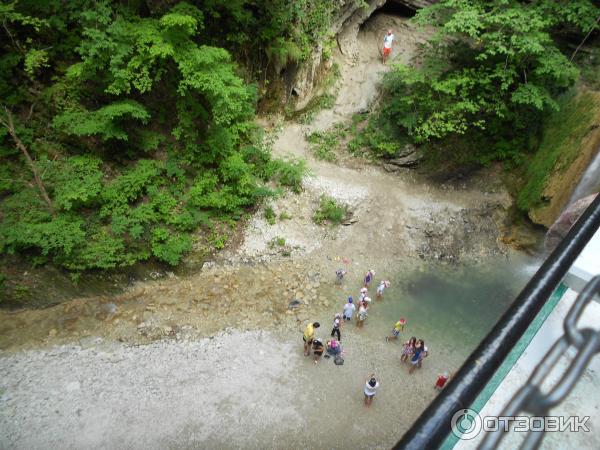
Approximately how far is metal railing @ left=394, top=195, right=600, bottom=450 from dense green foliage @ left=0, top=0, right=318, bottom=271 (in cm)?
1096

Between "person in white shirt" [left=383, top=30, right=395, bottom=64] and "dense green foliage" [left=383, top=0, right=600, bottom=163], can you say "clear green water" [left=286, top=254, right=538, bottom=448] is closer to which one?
"dense green foliage" [left=383, top=0, right=600, bottom=163]

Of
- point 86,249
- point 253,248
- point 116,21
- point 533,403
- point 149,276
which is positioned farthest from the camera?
point 253,248

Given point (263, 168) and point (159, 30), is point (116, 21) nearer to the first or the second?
point (159, 30)

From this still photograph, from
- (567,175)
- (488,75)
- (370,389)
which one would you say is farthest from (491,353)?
(567,175)

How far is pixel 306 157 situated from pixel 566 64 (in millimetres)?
10447

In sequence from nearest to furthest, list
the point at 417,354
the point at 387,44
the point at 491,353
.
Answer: the point at 491,353 → the point at 417,354 → the point at 387,44

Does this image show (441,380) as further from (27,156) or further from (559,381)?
(27,156)

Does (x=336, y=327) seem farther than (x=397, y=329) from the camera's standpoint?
No

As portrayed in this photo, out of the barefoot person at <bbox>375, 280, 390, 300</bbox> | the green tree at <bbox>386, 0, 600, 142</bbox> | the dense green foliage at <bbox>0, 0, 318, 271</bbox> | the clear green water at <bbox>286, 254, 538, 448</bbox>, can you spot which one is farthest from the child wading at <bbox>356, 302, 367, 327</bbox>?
the green tree at <bbox>386, 0, 600, 142</bbox>

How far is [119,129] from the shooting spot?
11.6m

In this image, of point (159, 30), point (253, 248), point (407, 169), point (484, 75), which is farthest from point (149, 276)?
point (484, 75)

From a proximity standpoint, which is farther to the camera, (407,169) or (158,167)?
(407,169)

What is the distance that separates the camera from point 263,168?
48.0 feet

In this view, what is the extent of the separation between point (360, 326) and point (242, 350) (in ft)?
13.0
